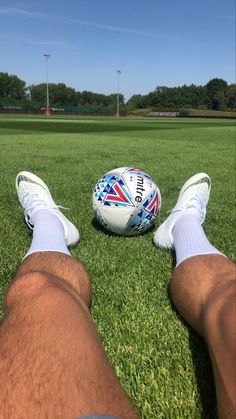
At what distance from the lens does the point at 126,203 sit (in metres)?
3.23

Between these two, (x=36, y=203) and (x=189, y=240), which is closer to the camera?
(x=189, y=240)

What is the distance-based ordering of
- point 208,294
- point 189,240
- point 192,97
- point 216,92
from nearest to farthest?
1. point 208,294
2. point 189,240
3. point 216,92
4. point 192,97

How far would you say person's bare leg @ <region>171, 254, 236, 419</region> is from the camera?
3.80 feet

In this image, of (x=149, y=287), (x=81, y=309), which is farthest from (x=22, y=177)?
(x=81, y=309)

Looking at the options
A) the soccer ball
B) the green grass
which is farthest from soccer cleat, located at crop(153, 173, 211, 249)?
the soccer ball

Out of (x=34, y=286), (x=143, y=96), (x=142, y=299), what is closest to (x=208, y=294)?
(x=34, y=286)

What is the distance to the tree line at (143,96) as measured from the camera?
122 meters

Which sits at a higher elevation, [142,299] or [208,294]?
[208,294]

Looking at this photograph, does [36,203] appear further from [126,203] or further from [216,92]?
[216,92]

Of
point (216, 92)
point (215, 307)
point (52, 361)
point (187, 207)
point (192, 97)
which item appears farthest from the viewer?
point (192, 97)

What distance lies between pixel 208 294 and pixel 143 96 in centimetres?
13135

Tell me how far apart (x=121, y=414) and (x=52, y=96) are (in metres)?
131

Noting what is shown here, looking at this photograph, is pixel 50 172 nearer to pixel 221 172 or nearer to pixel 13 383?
pixel 221 172

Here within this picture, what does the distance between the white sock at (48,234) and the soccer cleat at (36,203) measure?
8cm
